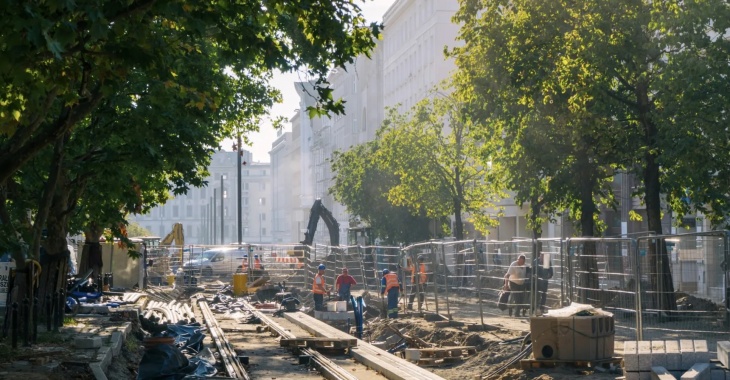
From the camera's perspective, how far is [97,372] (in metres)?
16.6

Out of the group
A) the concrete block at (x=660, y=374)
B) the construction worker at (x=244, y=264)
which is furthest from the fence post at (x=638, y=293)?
the construction worker at (x=244, y=264)

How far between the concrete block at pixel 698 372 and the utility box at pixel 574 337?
10.8 feet

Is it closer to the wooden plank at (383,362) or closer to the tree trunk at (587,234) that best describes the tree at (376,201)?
the tree trunk at (587,234)

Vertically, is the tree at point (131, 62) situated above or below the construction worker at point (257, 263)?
above

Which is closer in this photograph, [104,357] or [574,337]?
[574,337]

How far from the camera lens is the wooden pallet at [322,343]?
23391mm

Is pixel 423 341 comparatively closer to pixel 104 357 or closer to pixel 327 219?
pixel 104 357

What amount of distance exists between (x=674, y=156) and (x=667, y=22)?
9.50 ft

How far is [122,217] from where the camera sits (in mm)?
27094

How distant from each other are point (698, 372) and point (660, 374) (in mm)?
791

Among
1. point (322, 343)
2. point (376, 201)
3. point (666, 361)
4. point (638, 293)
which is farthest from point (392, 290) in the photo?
point (376, 201)

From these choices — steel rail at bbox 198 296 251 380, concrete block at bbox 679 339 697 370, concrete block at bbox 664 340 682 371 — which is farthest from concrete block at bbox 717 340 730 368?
steel rail at bbox 198 296 251 380

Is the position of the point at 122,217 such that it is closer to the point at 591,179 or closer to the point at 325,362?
the point at 325,362

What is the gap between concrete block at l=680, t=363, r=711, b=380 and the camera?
1270 cm
